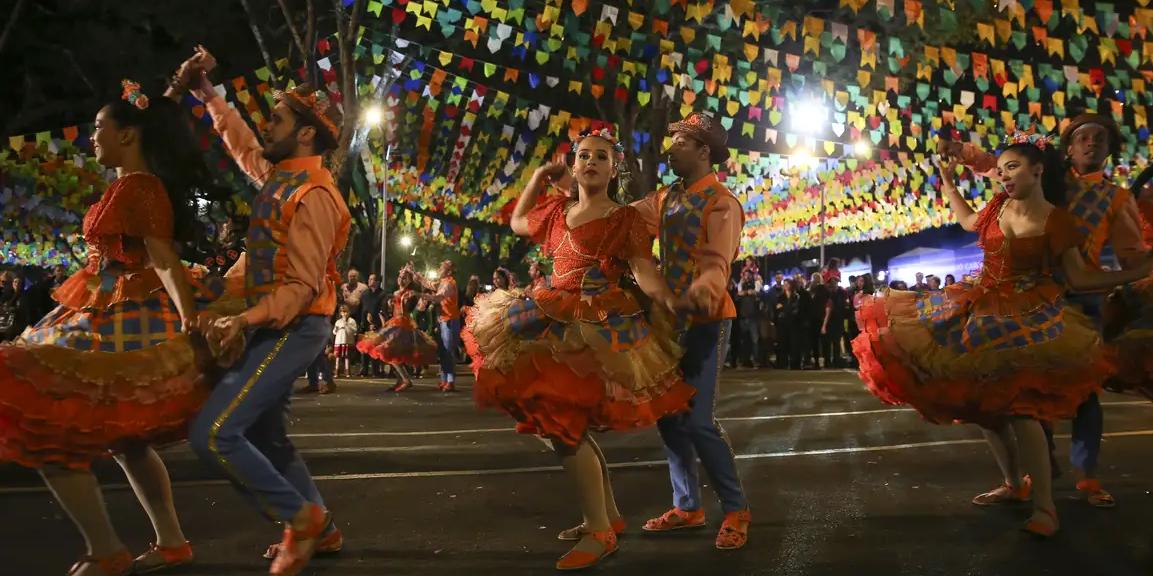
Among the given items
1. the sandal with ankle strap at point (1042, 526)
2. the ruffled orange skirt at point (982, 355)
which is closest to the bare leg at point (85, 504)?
the ruffled orange skirt at point (982, 355)

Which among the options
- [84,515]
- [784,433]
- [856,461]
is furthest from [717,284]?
[784,433]

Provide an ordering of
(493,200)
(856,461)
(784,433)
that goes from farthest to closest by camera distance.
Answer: (493,200) → (784,433) → (856,461)

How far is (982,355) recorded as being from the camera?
5.03 meters

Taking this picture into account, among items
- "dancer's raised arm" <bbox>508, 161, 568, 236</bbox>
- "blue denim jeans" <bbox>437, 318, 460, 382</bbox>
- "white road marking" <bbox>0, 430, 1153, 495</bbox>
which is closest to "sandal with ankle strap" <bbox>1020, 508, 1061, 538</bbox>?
"white road marking" <bbox>0, 430, 1153, 495</bbox>

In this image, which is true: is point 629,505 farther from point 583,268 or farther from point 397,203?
point 397,203

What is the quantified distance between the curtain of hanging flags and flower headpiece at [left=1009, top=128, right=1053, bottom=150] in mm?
8091

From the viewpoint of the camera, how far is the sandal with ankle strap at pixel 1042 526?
16.0 ft

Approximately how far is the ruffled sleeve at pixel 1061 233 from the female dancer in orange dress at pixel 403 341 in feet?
32.8

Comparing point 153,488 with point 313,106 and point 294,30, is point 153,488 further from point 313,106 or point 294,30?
point 294,30

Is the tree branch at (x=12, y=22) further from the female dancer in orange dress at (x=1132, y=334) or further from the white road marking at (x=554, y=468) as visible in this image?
the female dancer in orange dress at (x=1132, y=334)

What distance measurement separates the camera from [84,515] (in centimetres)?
396

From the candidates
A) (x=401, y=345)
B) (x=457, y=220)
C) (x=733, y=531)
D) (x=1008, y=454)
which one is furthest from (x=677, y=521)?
(x=457, y=220)

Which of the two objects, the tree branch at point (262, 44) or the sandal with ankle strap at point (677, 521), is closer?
the sandal with ankle strap at point (677, 521)

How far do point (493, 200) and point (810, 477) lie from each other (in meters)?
29.8
